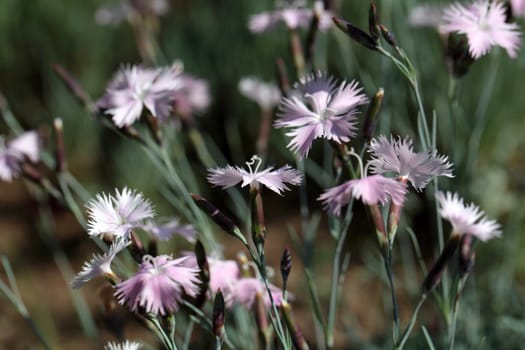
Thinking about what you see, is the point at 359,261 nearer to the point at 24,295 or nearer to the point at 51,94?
the point at 24,295

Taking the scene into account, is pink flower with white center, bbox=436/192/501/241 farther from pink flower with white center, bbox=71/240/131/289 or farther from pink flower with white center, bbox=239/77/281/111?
pink flower with white center, bbox=239/77/281/111

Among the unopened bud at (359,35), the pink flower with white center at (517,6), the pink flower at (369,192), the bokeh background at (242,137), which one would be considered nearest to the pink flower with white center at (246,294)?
the pink flower at (369,192)

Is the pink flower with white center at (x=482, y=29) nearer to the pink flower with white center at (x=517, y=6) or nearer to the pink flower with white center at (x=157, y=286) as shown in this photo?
the pink flower with white center at (x=517, y=6)

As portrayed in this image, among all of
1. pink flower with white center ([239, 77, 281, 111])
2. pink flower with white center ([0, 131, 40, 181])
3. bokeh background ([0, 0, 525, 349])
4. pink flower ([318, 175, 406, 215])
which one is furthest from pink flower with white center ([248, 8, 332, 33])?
pink flower ([318, 175, 406, 215])

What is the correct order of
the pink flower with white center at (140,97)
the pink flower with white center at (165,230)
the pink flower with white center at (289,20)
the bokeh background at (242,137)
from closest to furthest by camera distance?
the pink flower with white center at (165,230)
the pink flower with white center at (140,97)
the pink flower with white center at (289,20)
the bokeh background at (242,137)

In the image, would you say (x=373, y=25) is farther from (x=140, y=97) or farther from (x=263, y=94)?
(x=263, y=94)

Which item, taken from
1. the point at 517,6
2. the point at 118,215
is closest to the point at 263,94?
the point at 517,6
